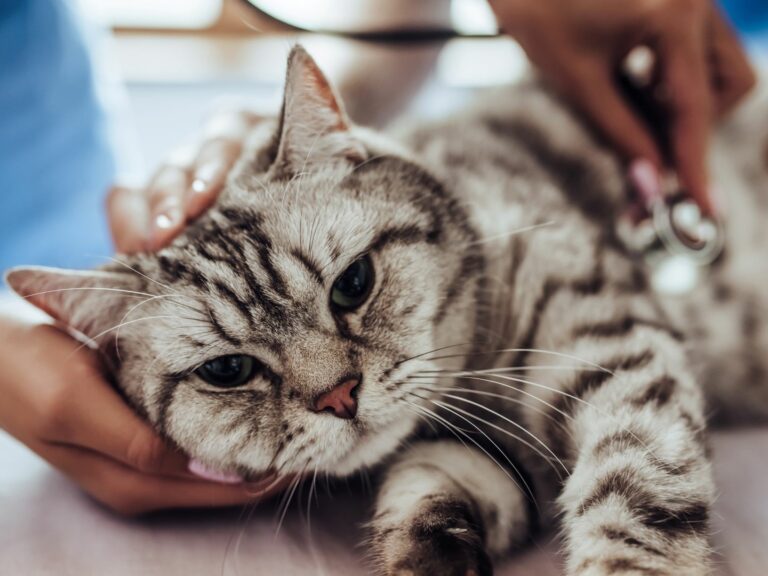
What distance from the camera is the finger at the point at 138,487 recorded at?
0.83 meters

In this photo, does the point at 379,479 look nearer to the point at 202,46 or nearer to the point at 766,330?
the point at 766,330

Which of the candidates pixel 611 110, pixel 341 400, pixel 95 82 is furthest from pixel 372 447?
pixel 95 82

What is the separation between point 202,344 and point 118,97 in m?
1.45

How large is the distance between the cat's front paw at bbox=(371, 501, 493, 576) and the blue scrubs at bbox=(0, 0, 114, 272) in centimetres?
104

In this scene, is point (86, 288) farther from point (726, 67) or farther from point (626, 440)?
point (726, 67)

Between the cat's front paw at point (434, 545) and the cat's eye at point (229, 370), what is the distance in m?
0.26

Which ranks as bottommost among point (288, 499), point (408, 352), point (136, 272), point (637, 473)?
point (288, 499)

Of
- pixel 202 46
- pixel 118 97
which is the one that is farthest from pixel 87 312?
pixel 202 46

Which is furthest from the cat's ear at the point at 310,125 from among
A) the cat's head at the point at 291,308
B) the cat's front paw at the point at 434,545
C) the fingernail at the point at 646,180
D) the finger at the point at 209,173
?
the fingernail at the point at 646,180

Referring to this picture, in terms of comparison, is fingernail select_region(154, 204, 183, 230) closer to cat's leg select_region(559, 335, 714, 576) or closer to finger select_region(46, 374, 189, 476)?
finger select_region(46, 374, 189, 476)

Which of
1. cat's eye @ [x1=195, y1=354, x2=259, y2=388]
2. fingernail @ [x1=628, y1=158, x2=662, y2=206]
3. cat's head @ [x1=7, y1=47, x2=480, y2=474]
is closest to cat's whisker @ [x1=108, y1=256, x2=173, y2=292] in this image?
cat's head @ [x1=7, y1=47, x2=480, y2=474]

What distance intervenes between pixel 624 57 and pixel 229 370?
0.96 m

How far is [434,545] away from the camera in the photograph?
0.75 metres

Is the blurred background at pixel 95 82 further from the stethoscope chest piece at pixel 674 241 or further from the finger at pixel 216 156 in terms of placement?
the stethoscope chest piece at pixel 674 241
